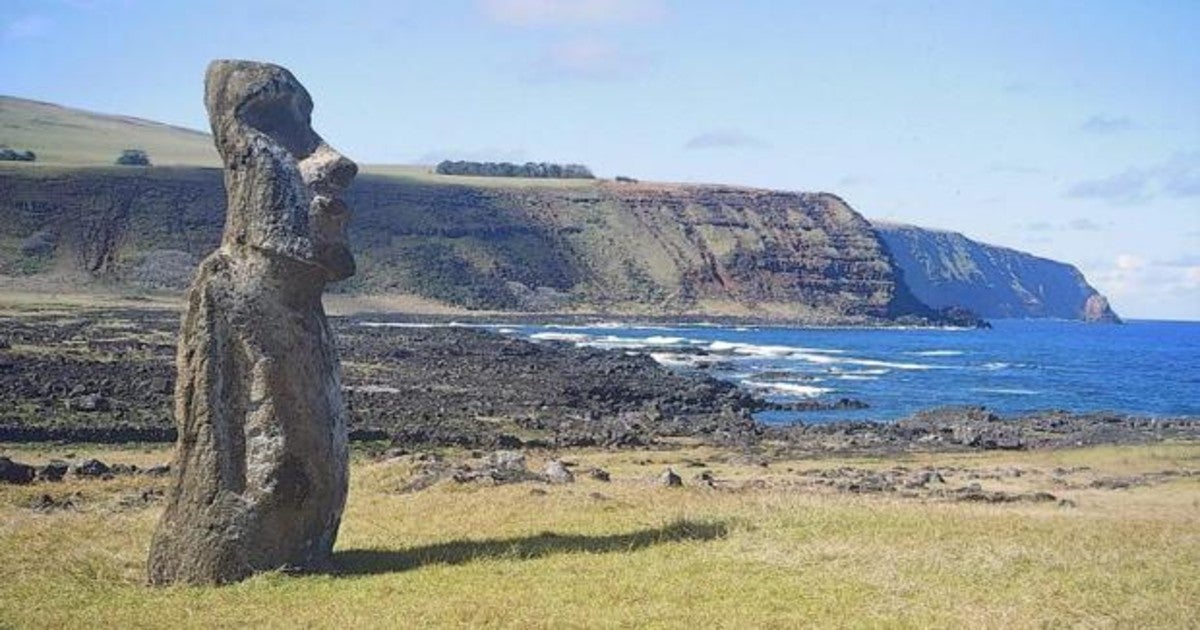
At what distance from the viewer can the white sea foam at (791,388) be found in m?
69.0

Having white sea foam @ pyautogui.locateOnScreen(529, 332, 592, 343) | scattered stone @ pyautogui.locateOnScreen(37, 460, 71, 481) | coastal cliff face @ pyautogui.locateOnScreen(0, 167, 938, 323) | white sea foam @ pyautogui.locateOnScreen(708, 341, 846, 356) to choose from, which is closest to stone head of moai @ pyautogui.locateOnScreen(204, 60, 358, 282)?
scattered stone @ pyautogui.locateOnScreen(37, 460, 71, 481)

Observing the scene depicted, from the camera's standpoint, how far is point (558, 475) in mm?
24578

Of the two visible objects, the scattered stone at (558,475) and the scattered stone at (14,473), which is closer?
the scattered stone at (14,473)

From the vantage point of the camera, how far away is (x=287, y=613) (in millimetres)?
11789

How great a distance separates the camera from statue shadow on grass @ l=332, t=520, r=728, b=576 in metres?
14.5

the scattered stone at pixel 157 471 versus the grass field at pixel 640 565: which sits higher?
the grass field at pixel 640 565

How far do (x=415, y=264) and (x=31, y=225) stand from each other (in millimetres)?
42942

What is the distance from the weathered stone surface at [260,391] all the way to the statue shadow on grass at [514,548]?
2.14 ft

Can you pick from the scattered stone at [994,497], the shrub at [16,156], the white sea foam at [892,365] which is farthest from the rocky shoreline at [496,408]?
the shrub at [16,156]

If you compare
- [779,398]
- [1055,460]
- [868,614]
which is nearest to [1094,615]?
[868,614]

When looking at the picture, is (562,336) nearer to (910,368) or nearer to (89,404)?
(910,368)

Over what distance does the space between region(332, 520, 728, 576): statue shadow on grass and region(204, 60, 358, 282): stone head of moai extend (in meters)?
3.40

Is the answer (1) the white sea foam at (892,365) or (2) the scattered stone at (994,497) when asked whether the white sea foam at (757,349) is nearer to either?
(1) the white sea foam at (892,365)

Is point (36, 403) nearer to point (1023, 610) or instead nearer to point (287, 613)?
point (287, 613)
